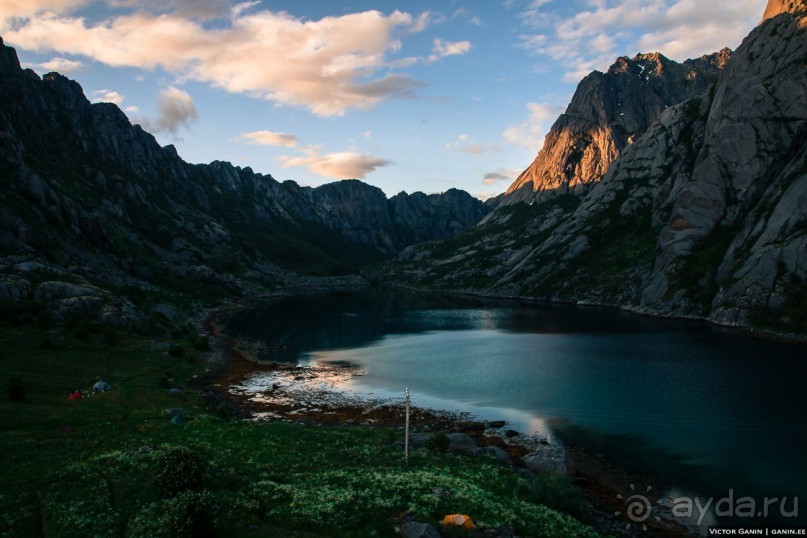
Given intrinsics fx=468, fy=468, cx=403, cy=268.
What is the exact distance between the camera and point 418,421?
58.1 metres

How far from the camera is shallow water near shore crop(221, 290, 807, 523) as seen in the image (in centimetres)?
4450

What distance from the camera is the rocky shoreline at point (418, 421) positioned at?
36906 millimetres

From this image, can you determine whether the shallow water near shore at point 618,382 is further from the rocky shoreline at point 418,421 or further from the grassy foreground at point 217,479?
the grassy foreground at point 217,479

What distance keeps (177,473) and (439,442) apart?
24967 mm

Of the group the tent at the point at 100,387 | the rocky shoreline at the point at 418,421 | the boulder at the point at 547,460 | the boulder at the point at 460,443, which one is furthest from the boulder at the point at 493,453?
the tent at the point at 100,387

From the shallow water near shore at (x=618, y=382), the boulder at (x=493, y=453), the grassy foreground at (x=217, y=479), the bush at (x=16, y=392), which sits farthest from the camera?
the bush at (x=16, y=392)

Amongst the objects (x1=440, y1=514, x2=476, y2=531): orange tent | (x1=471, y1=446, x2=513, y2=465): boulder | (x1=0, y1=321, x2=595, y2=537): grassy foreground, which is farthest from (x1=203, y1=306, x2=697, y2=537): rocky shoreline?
(x1=440, y1=514, x2=476, y2=531): orange tent

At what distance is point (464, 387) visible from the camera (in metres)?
73.8

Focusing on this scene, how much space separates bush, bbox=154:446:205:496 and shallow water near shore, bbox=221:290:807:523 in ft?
119

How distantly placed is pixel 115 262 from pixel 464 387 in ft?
430

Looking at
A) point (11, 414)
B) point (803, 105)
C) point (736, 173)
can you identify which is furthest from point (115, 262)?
point (803, 105)

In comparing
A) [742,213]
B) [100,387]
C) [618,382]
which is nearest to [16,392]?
[100,387]

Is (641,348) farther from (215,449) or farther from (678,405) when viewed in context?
A: (215,449)

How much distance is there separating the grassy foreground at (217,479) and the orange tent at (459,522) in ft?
3.11
